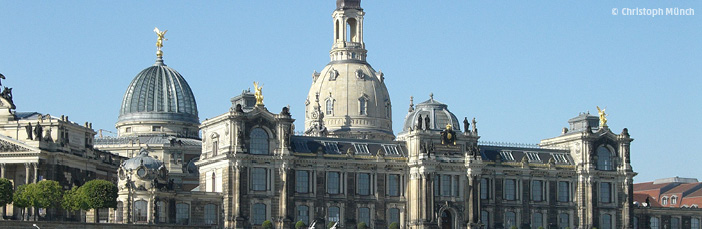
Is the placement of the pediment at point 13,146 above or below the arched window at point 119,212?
above

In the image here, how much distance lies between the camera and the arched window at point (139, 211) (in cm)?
15125

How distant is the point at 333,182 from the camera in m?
165

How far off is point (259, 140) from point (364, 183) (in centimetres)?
1350

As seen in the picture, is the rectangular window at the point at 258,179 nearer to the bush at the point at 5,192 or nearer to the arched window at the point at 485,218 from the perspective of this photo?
the arched window at the point at 485,218

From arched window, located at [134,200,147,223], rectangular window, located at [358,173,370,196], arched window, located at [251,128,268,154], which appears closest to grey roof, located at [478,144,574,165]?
rectangular window, located at [358,173,370,196]

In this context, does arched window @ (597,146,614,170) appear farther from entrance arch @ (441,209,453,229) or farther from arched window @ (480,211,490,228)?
entrance arch @ (441,209,453,229)

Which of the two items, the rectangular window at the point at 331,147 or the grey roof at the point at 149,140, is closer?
the rectangular window at the point at 331,147

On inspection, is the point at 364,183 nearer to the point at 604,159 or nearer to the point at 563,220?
the point at 563,220

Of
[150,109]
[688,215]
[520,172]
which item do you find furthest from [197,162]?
[688,215]

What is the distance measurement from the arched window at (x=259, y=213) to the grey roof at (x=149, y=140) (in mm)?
27307

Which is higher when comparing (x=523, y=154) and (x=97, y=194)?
(x=523, y=154)

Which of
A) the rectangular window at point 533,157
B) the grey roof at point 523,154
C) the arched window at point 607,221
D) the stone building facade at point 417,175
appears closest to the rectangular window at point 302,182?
the stone building facade at point 417,175

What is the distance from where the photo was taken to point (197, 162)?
169000mm

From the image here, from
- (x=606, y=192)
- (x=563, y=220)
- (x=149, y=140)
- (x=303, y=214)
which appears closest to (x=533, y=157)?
(x=563, y=220)
